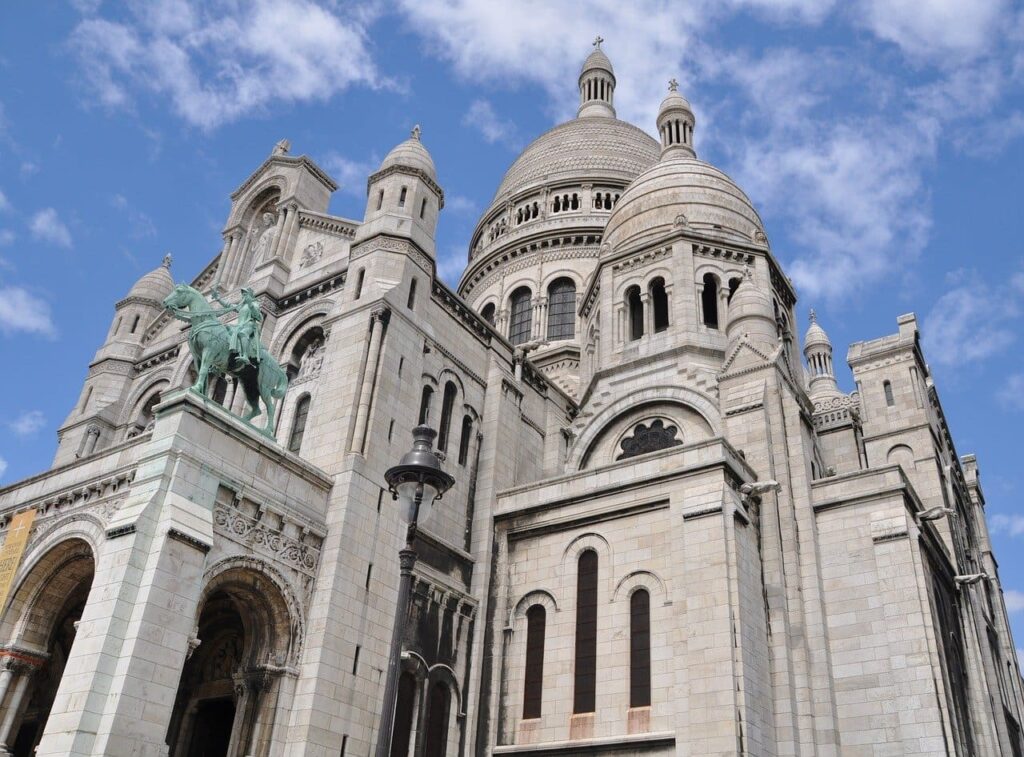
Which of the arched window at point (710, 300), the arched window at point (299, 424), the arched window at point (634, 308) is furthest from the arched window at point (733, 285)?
the arched window at point (299, 424)

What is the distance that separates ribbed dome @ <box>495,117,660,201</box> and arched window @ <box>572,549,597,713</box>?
100ft

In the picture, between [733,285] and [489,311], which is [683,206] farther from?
[489,311]

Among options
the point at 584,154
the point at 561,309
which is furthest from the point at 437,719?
the point at 584,154

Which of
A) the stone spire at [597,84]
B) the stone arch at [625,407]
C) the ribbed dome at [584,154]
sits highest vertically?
the stone spire at [597,84]

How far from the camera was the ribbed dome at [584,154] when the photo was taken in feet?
169

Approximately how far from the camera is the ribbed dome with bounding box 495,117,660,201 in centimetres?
5159

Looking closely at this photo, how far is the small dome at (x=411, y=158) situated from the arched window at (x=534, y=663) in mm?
14165

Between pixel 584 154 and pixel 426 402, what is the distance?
99.7 feet

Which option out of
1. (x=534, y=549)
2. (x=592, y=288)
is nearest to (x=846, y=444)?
(x=592, y=288)

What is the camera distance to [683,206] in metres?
36.3

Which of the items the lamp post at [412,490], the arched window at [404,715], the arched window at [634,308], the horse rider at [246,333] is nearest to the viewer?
the lamp post at [412,490]

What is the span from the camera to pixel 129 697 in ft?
54.1

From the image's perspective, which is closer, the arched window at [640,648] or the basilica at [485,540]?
the basilica at [485,540]

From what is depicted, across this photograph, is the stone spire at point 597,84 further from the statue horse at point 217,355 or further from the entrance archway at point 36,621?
the entrance archway at point 36,621
